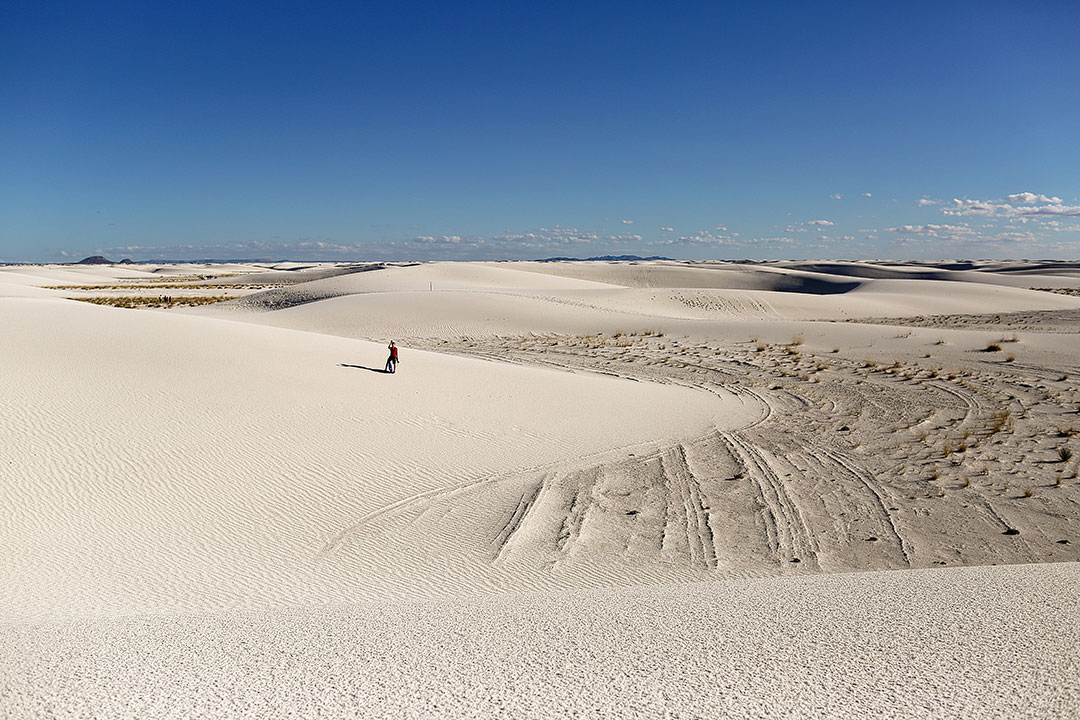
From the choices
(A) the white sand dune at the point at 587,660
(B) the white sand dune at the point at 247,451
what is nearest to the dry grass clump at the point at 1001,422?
(B) the white sand dune at the point at 247,451

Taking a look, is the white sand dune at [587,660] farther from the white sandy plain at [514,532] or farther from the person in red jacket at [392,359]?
the person in red jacket at [392,359]

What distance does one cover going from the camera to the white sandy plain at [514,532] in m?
3.47

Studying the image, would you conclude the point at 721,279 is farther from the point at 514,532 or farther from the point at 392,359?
the point at 514,532

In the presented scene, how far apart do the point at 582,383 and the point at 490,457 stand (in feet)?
18.7

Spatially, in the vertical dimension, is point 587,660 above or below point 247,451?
above

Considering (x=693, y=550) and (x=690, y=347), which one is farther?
(x=690, y=347)

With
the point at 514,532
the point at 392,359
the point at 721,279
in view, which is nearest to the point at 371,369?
the point at 392,359

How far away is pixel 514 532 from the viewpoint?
7254 mm

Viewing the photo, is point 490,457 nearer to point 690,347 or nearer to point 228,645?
point 228,645

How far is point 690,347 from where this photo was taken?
74.2 feet

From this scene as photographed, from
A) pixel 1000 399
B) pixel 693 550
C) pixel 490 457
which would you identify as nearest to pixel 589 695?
pixel 693 550

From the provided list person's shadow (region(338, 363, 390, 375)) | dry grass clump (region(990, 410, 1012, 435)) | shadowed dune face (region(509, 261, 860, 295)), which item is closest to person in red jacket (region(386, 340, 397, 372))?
person's shadow (region(338, 363, 390, 375))

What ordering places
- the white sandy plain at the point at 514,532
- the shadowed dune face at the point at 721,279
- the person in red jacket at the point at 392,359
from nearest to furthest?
the white sandy plain at the point at 514,532 < the person in red jacket at the point at 392,359 < the shadowed dune face at the point at 721,279

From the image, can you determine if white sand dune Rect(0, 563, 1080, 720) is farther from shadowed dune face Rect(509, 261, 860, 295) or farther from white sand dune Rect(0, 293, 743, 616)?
shadowed dune face Rect(509, 261, 860, 295)
